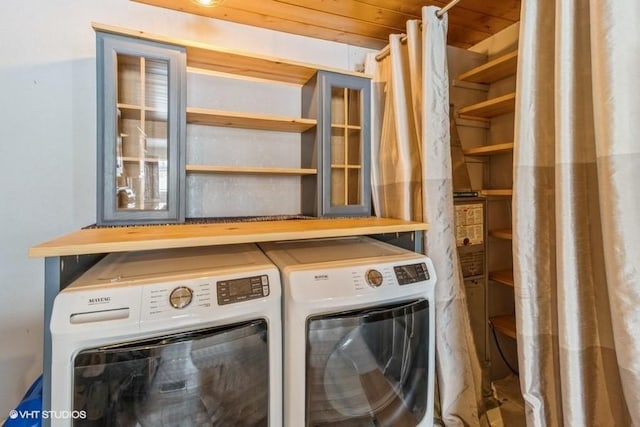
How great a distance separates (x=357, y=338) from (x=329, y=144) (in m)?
1.01

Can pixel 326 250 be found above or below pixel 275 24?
below

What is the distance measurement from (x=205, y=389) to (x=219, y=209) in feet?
3.28

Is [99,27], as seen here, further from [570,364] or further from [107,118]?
[570,364]

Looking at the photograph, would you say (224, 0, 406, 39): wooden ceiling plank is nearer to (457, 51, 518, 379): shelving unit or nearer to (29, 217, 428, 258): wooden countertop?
(457, 51, 518, 379): shelving unit

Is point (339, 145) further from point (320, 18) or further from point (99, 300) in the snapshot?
point (99, 300)

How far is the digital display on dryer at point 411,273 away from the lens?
1.13 meters

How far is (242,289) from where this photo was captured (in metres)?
0.94

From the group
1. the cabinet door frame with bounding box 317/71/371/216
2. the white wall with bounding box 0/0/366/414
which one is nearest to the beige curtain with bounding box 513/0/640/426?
the cabinet door frame with bounding box 317/71/371/216

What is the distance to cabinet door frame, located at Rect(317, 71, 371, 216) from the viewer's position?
166cm

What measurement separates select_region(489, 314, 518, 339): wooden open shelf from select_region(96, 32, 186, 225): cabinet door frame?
6.21 feet

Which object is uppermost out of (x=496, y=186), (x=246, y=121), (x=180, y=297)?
(x=246, y=121)

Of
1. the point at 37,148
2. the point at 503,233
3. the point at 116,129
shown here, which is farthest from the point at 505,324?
the point at 37,148

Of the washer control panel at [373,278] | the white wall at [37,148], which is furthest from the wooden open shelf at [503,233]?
the white wall at [37,148]

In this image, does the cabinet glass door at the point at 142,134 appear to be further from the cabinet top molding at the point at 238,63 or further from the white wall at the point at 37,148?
the white wall at the point at 37,148
